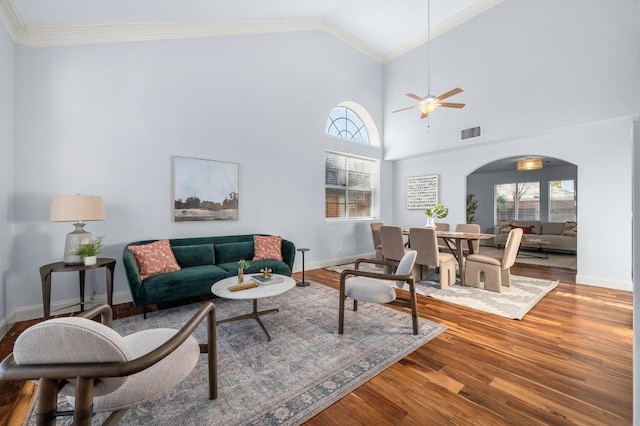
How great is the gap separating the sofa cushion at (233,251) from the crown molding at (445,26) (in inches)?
220

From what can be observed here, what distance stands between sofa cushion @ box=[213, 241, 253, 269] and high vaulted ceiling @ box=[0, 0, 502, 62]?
2961 millimetres

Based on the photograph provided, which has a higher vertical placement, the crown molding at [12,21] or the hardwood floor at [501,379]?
the crown molding at [12,21]

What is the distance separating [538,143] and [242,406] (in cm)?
573

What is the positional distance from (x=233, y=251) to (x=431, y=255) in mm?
2956

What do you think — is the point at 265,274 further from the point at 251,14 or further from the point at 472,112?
the point at 472,112

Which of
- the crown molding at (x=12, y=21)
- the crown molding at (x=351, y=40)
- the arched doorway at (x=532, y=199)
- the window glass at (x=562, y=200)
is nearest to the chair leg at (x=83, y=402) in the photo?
the crown molding at (x=12, y=21)

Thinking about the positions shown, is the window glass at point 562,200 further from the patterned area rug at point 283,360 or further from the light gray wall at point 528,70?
the patterned area rug at point 283,360

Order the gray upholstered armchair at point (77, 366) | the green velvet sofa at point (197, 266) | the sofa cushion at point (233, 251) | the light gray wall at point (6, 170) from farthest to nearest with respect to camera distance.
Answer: the sofa cushion at point (233, 251)
the green velvet sofa at point (197, 266)
the light gray wall at point (6, 170)
the gray upholstered armchair at point (77, 366)

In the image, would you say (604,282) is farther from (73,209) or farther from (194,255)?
(73,209)

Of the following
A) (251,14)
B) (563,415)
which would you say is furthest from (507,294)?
(251,14)

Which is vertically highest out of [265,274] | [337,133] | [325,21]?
[325,21]

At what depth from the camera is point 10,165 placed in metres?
2.73

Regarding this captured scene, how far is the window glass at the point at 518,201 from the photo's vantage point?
866cm

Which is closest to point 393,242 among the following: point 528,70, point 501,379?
point 501,379
